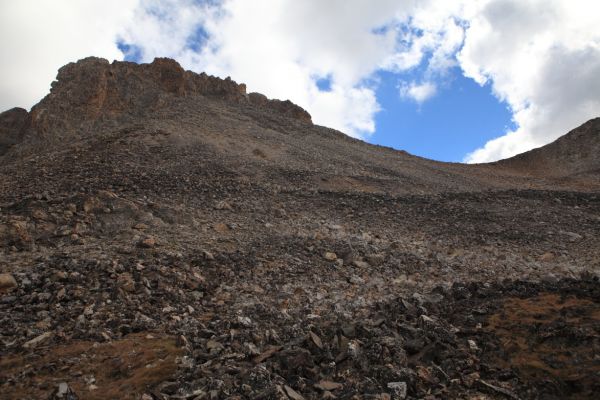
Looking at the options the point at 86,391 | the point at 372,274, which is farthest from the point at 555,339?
the point at 86,391

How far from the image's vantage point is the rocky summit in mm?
6043

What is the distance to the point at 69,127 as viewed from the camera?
85.8ft

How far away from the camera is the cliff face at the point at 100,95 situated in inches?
1036

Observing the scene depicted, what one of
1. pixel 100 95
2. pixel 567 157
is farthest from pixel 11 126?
pixel 567 157

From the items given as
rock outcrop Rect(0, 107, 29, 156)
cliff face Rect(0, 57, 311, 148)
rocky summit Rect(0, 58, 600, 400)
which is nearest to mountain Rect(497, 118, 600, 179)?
rocky summit Rect(0, 58, 600, 400)

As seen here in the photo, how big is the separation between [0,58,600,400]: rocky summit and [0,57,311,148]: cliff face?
1.40 metres

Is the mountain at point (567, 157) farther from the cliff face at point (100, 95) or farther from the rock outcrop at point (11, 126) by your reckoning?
the rock outcrop at point (11, 126)

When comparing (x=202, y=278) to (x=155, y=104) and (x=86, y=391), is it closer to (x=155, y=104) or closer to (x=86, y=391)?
(x=86, y=391)

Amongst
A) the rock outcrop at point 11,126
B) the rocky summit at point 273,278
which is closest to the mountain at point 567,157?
the rocky summit at point 273,278

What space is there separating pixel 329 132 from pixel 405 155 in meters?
6.27

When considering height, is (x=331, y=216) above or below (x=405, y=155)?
below

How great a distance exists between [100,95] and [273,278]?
76.4ft

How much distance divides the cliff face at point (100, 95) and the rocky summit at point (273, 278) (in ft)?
4.60

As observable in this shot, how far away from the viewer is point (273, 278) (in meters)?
10.5
